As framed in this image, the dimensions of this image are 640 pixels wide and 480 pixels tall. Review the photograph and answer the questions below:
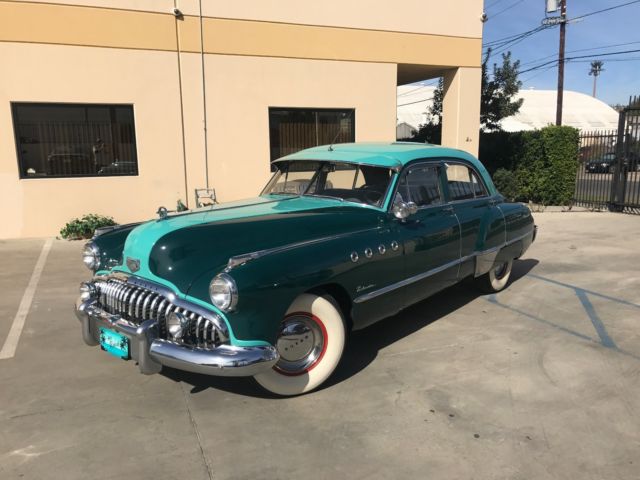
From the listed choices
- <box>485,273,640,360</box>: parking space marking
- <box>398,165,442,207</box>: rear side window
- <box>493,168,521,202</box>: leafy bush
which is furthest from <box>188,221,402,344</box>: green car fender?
<box>493,168,521,202</box>: leafy bush

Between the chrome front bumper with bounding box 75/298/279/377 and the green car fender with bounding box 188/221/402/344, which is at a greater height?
the green car fender with bounding box 188/221/402/344

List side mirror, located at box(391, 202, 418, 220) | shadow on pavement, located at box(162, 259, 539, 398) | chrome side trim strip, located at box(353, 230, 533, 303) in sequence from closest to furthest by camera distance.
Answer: shadow on pavement, located at box(162, 259, 539, 398)
chrome side trim strip, located at box(353, 230, 533, 303)
side mirror, located at box(391, 202, 418, 220)

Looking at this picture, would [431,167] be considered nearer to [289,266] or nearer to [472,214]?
[472,214]

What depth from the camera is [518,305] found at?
549 cm

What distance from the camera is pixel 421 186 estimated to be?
14.9ft

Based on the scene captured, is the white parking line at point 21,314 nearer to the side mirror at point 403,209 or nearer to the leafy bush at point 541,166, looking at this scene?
the side mirror at point 403,209

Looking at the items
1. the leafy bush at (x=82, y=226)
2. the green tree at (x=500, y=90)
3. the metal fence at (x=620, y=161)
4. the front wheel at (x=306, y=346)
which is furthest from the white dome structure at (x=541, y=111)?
the front wheel at (x=306, y=346)

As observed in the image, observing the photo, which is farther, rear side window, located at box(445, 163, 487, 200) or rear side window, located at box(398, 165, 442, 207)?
rear side window, located at box(445, 163, 487, 200)

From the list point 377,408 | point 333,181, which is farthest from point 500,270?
point 377,408

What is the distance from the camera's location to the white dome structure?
45281 mm

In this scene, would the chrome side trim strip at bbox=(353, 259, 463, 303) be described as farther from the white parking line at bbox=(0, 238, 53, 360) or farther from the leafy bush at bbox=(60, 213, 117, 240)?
the leafy bush at bbox=(60, 213, 117, 240)

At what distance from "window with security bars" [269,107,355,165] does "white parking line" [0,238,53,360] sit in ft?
16.5

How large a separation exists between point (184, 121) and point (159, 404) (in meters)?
7.32

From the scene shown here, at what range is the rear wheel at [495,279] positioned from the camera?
5.80m
